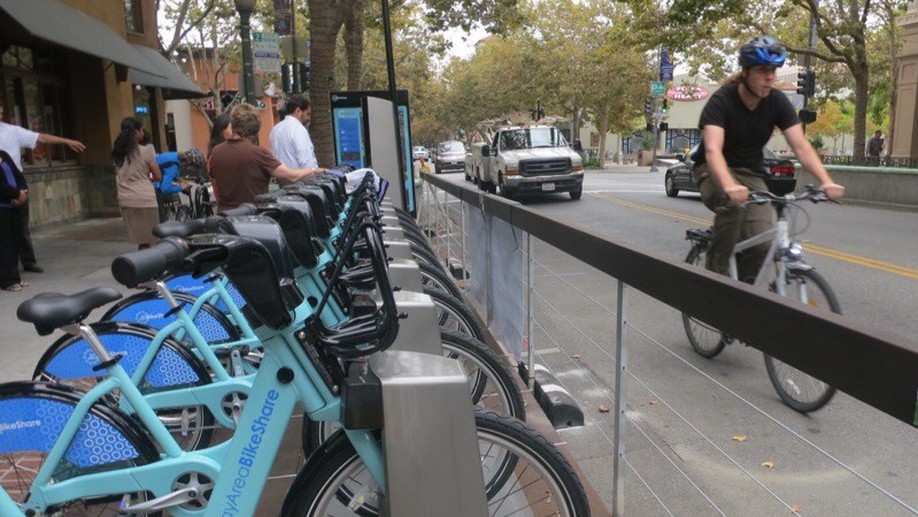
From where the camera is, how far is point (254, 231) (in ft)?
7.36

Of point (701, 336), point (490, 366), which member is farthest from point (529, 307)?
point (701, 336)

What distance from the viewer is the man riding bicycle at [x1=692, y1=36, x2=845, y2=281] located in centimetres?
472

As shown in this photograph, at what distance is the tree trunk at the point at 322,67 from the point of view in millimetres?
12375

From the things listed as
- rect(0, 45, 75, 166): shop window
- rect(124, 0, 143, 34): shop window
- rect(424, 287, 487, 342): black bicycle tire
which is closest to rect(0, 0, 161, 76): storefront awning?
rect(0, 45, 75, 166): shop window

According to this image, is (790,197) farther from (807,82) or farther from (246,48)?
(807,82)

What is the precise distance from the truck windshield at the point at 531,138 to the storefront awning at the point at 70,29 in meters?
10.7

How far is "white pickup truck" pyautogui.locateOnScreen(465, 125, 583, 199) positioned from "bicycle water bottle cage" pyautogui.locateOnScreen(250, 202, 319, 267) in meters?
17.2

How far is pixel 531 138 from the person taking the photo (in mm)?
21703

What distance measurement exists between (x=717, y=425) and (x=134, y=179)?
6.72 meters

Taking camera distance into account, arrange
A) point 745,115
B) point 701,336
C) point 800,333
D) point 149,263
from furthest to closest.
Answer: point 701,336 < point 745,115 < point 149,263 < point 800,333

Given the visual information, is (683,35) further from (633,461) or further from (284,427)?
(284,427)

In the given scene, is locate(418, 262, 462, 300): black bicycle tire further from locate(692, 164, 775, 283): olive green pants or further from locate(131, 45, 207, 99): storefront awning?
locate(131, 45, 207, 99): storefront awning

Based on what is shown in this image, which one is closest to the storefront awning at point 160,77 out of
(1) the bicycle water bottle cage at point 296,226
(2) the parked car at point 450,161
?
(1) the bicycle water bottle cage at point 296,226

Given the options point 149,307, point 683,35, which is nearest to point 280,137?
point 149,307
